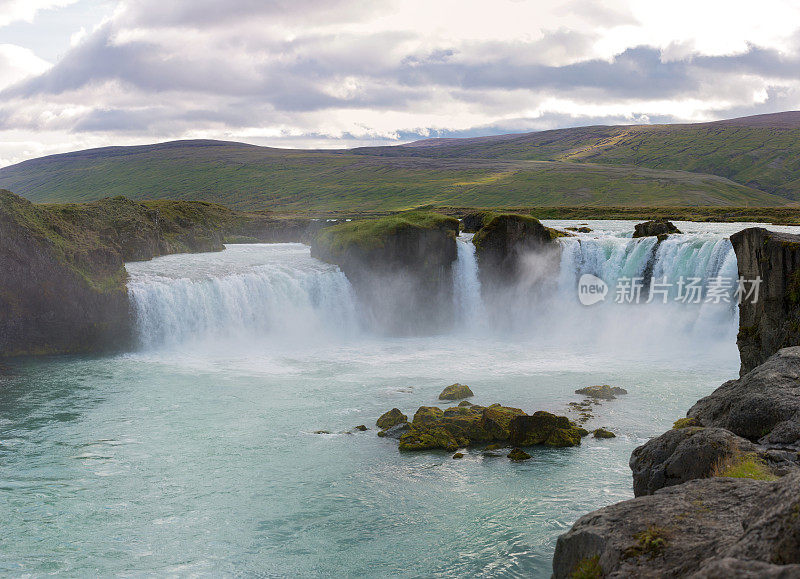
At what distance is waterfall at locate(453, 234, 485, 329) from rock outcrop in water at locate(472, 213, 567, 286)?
699 mm

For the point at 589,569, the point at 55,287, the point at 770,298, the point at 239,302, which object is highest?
the point at 55,287

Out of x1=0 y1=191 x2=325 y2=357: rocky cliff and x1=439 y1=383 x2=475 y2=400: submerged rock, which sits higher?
x1=0 y1=191 x2=325 y2=357: rocky cliff

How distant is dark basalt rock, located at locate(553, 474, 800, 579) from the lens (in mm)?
6633

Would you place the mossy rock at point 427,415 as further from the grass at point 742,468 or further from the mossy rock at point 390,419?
the grass at point 742,468

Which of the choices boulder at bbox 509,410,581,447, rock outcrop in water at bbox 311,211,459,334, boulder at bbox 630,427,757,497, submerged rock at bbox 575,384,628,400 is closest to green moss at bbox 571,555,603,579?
boulder at bbox 630,427,757,497

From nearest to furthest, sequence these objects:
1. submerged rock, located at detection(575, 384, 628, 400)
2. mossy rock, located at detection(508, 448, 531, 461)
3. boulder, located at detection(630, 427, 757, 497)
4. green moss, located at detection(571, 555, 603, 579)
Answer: green moss, located at detection(571, 555, 603, 579)
boulder, located at detection(630, 427, 757, 497)
mossy rock, located at detection(508, 448, 531, 461)
submerged rock, located at detection(575, 384, 628, 400)

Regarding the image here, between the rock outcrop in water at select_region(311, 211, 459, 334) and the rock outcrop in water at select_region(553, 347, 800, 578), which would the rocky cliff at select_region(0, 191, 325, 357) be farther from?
the rock outcrop in water at select_region(553, 347, 800, 578)

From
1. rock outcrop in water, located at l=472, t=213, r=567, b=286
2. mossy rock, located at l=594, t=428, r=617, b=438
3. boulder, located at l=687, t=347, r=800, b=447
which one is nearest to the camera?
boulder, located at l=687, t=347, r=800, b=447

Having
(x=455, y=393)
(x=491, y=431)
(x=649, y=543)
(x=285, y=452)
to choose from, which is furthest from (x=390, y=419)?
(x=649, y=543)

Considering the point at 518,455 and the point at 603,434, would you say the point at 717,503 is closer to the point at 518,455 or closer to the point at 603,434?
the point at 518,455

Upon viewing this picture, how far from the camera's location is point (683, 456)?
507 inches

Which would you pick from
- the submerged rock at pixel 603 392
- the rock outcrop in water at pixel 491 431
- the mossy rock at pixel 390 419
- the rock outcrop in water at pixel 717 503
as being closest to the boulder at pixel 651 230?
the submerged rock at pixel 603 392

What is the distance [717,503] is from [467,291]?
4473cm

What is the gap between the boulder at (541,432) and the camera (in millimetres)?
25092
